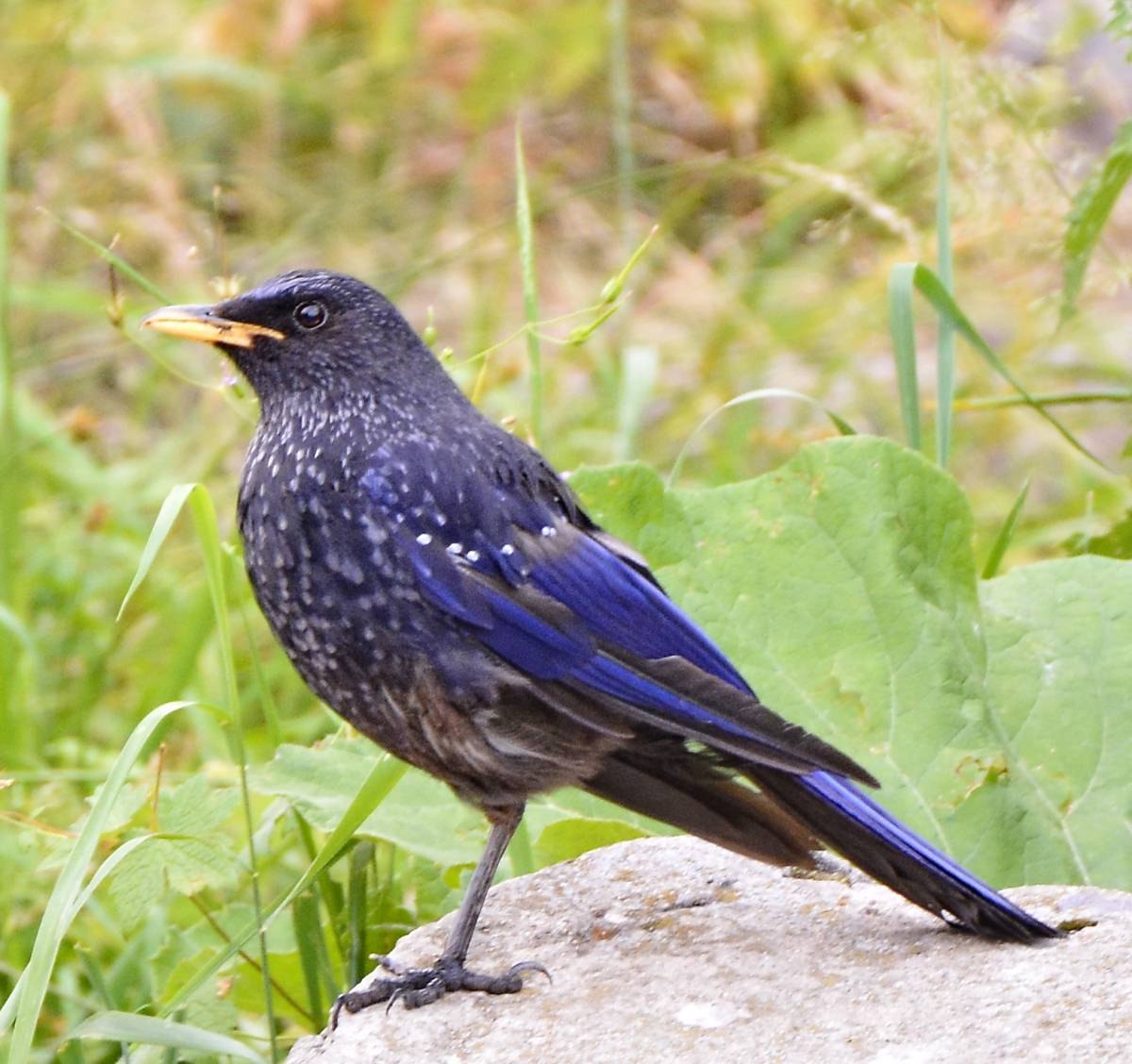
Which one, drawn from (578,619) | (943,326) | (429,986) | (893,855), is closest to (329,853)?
(429,986)

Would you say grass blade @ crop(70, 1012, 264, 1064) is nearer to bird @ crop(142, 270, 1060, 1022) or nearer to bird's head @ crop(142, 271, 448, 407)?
bird @ crop(142, 270, 1060, 1022)

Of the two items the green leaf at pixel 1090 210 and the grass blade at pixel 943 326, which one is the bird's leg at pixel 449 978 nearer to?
the grass blade at pixel 943 326

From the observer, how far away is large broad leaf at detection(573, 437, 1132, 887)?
333 cm

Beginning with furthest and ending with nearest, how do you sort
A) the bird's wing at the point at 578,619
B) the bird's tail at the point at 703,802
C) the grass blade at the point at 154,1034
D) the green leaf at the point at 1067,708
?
the green leaf at the point at 1067,708, the bird's tail at the point at 703,802, the bird's wing at the point at 578,619, the grass blade at the point at 154,1034

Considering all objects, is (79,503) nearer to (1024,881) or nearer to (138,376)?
(138,376)

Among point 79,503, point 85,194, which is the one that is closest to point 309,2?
point 85,194

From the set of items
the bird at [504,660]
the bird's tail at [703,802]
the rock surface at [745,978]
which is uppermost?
the bird at [504,660]

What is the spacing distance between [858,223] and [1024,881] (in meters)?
3.95

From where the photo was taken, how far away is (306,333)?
319cm

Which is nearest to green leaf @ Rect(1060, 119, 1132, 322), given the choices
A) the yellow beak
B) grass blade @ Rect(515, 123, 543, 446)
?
grass blade @ Rect(515, 123, 543, 446)

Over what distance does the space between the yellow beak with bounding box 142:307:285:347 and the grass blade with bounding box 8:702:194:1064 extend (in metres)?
0.75

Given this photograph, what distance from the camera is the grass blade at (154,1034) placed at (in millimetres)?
2580

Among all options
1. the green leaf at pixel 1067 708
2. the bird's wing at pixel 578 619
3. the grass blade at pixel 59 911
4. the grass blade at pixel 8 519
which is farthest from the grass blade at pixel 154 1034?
the grass blade at pixel 8 519

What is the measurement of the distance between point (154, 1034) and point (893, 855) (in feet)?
3.57
